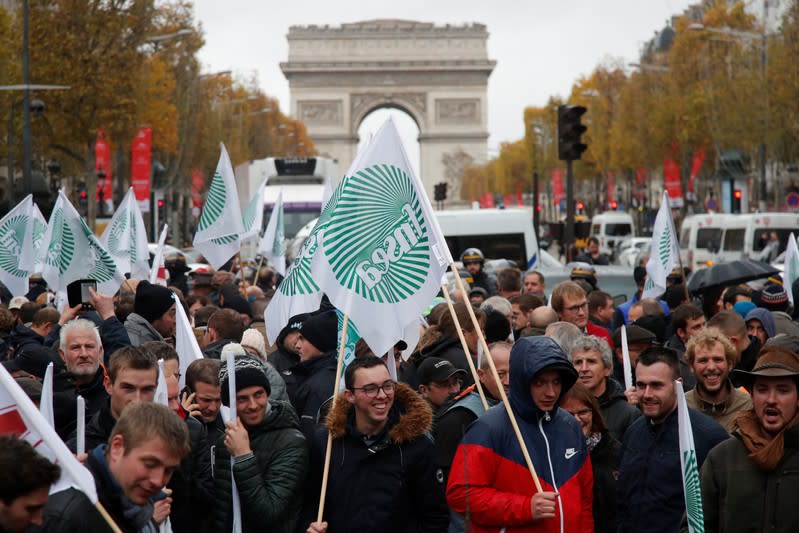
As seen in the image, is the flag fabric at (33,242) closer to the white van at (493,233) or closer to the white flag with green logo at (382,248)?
the white flag with green logo at (382,248)

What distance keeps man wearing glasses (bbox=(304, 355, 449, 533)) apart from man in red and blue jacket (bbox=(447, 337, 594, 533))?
36 centimetres

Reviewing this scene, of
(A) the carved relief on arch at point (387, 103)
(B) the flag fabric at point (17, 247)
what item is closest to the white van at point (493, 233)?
(B) the flag fabric at point (17, 247)

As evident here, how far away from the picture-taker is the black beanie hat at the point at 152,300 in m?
9.20

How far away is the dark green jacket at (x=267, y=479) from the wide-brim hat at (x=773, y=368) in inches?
62.4

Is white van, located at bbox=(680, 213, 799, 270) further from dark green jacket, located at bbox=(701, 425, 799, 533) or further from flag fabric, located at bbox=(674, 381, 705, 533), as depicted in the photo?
flag fabric, located at bbox=(674, 381, 705, 533)

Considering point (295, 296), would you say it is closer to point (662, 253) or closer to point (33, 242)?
point (662, 253)

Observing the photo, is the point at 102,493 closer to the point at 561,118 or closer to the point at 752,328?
the point at 752,328

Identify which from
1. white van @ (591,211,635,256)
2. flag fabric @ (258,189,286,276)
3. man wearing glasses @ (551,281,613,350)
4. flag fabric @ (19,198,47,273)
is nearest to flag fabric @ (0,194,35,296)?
flag fabric @ (19,198,47,273)

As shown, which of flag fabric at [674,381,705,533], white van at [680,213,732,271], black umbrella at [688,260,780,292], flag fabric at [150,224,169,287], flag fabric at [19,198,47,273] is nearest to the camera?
flag fabric at [674,381,705,533]

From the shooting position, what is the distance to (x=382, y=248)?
6375 mm

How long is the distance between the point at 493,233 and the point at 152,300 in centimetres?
1389

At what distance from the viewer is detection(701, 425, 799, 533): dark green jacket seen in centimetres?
495

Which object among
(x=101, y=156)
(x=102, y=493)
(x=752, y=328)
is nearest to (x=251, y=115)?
(x=101, y=156)

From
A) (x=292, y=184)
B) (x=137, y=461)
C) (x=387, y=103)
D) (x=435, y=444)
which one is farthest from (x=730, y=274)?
(x=387, y=103)
